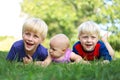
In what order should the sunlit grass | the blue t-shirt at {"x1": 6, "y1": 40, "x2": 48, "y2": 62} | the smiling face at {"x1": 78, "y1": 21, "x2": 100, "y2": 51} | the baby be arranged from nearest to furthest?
the baby
the blue t-shirt at {"x1": 6, "y1": 40, "x2": 48, "y2": 62}
the smiling face at {"x1": 78, "y1": 21, "x2": 100, "y2": 51}
the sunlit grass

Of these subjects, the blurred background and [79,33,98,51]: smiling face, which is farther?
the blurred background

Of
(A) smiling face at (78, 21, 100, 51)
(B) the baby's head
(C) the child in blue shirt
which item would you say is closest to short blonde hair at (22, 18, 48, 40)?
(C) the child in blue shirt

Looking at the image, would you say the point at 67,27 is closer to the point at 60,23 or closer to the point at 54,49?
the point at 60,23

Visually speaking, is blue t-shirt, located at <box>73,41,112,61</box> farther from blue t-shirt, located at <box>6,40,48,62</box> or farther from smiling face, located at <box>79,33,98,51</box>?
blue t-shirt, located at <box>6,40,48,62</box>

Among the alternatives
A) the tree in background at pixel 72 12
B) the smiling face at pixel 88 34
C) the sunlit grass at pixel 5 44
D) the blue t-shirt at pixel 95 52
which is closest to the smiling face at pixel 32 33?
the smiling face at pixel 88 34

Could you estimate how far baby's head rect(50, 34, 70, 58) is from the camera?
537cm

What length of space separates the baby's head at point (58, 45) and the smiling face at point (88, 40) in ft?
2.18

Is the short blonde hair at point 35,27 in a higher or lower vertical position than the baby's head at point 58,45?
higher

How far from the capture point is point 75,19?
2233 cm

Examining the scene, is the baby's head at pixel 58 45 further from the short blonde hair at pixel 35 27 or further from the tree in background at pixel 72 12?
the tree in background at pixel 72 12

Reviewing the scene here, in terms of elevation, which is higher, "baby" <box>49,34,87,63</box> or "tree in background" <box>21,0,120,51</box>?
"baby" <box>49,34,87,63</box>

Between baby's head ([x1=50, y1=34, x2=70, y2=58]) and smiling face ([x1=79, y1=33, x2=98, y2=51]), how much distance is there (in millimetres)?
664

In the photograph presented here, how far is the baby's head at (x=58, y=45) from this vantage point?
211 inches

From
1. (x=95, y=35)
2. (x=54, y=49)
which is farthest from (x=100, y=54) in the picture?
(x=54, y=49)
